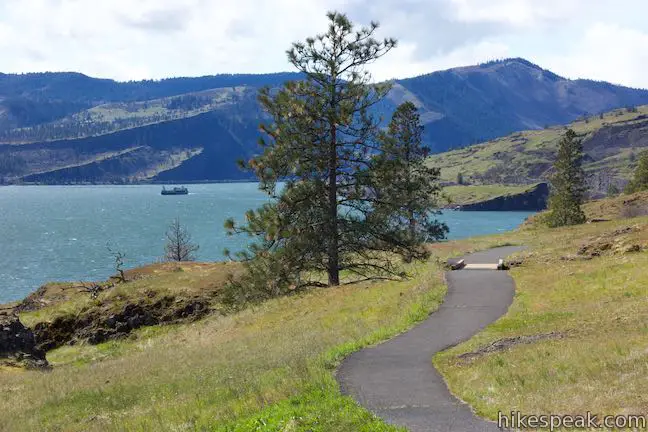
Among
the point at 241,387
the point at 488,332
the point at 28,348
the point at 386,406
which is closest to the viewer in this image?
the point at 386,406

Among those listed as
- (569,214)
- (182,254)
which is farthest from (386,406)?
(182,254)

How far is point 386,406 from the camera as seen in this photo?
12734 millimetres


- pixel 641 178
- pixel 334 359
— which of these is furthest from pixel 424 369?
pixel 641 178

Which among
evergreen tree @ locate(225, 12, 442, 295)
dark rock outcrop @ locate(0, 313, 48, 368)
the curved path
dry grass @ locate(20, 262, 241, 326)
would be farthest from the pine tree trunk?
dark rock outcrop @ locate(0, 313, 48, 368)

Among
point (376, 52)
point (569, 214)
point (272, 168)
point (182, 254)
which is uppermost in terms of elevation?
point (376, 52)

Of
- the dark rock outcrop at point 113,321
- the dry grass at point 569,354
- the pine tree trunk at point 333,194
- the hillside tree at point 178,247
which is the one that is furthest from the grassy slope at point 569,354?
the hillside tree at point 178,247

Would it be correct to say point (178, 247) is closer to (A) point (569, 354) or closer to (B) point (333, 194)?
(B) point (333, 194)

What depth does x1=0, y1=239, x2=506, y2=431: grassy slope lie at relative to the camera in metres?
13.1

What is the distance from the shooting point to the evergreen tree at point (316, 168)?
1323 inches

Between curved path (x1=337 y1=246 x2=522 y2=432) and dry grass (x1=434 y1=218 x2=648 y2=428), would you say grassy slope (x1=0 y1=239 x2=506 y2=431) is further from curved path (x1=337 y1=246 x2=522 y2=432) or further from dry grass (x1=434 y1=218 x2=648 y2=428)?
dry grass (x1=434 y1=218 x2=648 y2=428)

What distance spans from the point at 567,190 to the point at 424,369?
73.9m

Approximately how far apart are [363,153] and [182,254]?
62724mm

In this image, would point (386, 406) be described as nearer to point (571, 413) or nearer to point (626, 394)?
point (571, 413)

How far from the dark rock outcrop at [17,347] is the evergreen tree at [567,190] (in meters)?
65.4
